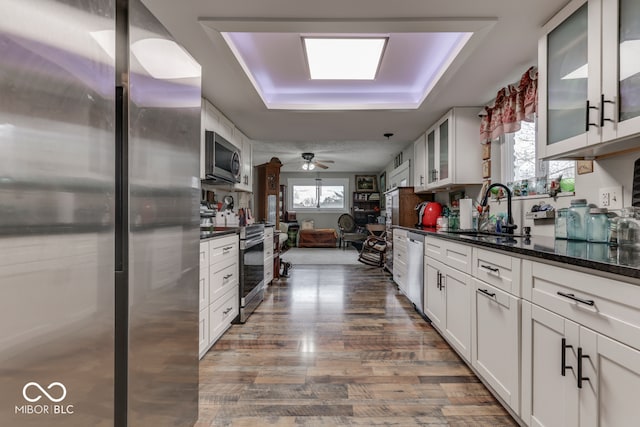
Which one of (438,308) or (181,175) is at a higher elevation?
(181,175)

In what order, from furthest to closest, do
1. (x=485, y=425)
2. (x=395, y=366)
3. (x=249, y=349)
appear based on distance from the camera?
(x=249, y=349) < (x=395, y=366) < (x=485, y=425)

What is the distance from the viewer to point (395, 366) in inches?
79.6

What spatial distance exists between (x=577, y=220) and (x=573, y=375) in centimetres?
105

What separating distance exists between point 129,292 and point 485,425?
1711mm

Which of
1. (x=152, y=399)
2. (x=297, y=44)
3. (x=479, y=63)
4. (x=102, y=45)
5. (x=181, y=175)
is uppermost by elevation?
(x=297, y=44)

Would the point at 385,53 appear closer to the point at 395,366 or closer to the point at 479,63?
the point at 479,63

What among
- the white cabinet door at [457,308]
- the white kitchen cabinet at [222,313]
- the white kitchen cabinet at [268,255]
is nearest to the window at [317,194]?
the white kitchen cabinet at [268,255]

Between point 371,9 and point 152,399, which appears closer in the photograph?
point 152,399

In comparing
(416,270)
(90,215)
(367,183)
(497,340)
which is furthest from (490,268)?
(367,183)

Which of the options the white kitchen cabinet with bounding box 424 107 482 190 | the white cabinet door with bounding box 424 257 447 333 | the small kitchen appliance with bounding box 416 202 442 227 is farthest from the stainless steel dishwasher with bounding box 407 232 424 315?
the white kitchen cabinet with bounding box 424 107 482 190

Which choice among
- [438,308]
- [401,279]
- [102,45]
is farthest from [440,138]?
[102,45]

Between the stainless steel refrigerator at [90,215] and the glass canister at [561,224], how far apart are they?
7.05 ft

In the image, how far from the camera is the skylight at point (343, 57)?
2314 millimetres

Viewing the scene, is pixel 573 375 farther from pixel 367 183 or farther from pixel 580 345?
pixel 367 183
